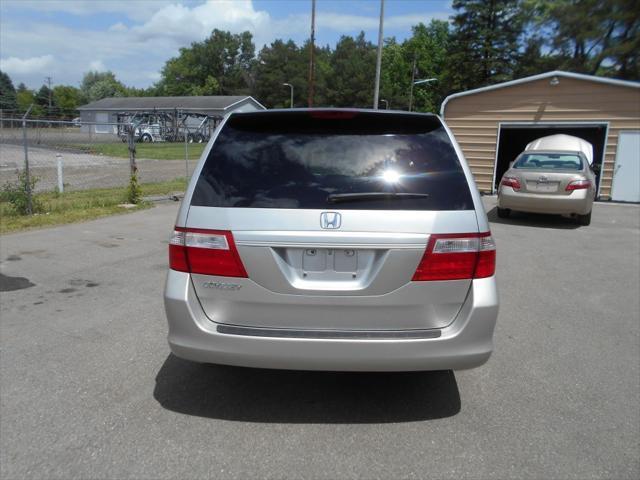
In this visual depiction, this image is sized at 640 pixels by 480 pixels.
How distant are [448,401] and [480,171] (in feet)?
53.4

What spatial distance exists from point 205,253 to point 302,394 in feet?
3.98

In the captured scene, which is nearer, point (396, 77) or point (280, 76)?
point (396, 77)

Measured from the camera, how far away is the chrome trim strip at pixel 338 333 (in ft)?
9.20

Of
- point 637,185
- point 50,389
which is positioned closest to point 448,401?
point 50,389

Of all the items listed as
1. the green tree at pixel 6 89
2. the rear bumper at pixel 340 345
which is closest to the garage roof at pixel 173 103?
the green tree at pixel 6 89

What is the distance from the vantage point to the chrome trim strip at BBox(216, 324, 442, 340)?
9.20 ft

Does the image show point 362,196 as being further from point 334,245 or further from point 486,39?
point 486,39

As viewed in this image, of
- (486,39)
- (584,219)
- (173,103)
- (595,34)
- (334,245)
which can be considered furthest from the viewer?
(173,103)

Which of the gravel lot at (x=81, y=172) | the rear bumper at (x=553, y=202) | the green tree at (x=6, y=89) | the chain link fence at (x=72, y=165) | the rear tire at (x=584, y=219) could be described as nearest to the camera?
the rear bumper at (x=553, y=202)

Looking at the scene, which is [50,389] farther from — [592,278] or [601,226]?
A: [601,226]

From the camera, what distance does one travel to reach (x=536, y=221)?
1204 centimetres

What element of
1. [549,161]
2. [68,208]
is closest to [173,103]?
[68,208]

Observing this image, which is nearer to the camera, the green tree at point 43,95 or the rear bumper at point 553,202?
the rear bumper at point 553,202

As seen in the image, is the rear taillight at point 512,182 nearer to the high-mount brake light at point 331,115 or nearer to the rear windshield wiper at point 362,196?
the high-mount brake light at point 331,115
